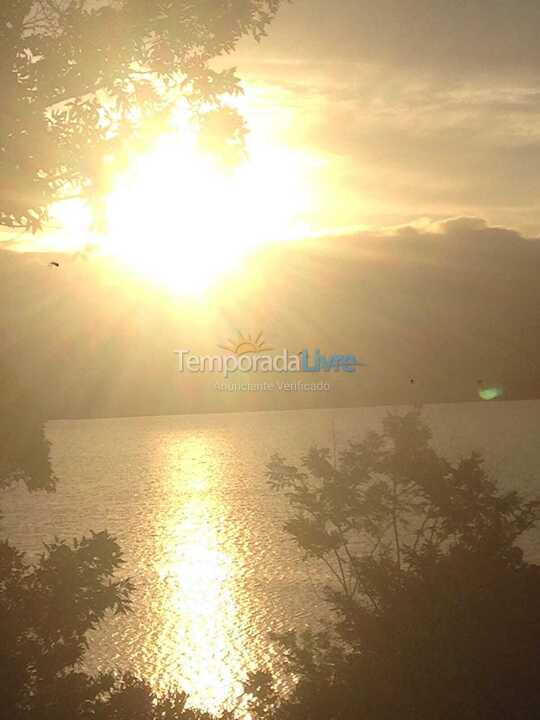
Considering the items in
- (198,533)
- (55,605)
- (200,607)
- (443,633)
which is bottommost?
(443,633)

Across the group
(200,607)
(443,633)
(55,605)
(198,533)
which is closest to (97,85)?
(55,605)

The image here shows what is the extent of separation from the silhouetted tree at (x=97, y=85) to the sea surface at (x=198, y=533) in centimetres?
1254

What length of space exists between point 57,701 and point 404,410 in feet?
72.9

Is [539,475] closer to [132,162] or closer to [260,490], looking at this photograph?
[260,490]

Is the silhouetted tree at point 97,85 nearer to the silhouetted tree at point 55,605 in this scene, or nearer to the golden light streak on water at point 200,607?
the silhouetted tree at point 55,605

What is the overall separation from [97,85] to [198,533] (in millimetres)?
79403

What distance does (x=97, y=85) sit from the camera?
12.7m

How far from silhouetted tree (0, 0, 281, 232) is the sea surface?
41.1ft

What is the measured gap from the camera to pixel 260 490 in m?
112

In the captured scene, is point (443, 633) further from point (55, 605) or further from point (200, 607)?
point (200, 607)

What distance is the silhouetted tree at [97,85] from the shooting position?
12406 mm

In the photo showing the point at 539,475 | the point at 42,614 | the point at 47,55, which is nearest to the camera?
the point at 47,55

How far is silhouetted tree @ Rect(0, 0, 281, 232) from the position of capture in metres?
12.4

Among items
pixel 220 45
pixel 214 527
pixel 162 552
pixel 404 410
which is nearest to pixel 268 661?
pixel 404 410
